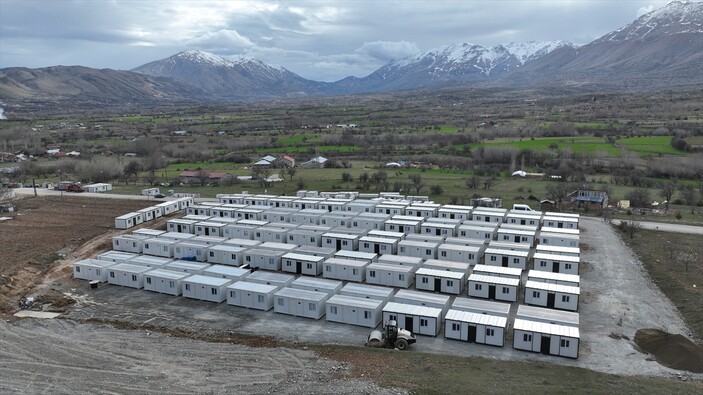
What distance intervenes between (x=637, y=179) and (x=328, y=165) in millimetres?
40146

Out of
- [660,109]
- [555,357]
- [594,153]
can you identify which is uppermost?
[660,109]

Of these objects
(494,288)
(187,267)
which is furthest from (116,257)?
(494,288)

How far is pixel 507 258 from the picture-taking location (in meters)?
32.5

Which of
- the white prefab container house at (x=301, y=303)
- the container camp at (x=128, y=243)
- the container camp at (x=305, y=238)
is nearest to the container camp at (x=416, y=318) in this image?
the white prefab container house at (x=301, y=303)

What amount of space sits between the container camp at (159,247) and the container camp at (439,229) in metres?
17.9

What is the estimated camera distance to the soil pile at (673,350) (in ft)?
66.7

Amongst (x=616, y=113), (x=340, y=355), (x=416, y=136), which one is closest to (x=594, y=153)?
(x=416, y=136)

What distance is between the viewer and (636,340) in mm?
23062

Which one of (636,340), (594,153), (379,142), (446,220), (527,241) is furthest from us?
(379,142)

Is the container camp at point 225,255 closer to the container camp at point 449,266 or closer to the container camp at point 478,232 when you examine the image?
the container camp at point 449,266

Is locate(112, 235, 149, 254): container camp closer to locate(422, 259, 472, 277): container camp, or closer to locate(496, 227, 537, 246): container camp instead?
locate(422, 259, 472, 277): container camp

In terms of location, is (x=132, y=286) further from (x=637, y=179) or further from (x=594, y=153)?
(x=594, y=153)

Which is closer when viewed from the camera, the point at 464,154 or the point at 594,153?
the point at 594,153

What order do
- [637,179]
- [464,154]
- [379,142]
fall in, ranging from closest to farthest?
[637,179] < [464,154] < [379,142]
